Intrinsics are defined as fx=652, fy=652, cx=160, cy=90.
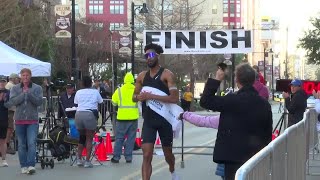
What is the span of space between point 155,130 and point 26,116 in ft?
10.8

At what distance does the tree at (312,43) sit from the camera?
174 feet

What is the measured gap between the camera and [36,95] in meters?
11.2

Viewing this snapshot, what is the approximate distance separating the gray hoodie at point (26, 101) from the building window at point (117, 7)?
5181 inches

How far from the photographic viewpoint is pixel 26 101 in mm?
11125

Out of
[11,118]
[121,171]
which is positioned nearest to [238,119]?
[121,171]

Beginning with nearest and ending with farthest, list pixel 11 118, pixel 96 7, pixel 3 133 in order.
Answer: pixel 3 133 → pixel 11 118 → pixel 96 7

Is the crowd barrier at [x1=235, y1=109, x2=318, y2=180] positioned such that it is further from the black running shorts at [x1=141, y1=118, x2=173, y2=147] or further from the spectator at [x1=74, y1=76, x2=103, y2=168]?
the spectator at [x1=74, y1=76, x2=103, y2=168]

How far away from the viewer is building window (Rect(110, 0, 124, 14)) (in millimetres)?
142125

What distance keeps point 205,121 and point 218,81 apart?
72cm

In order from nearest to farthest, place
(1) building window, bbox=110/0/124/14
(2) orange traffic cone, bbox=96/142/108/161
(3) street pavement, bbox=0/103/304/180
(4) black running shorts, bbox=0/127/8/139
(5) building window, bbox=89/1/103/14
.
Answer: (3) street pavement, bbox=0/103/304/180
(4) black running shorts, bbox=0/127/8/139
(2) orange traffic cone, bbox=96/142/108/161
(1) building window, bbox=110/0/124/14
(5) building window, bbox=89/1/103/14

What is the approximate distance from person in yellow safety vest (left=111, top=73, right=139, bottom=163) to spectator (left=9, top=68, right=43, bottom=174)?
2.16 metres

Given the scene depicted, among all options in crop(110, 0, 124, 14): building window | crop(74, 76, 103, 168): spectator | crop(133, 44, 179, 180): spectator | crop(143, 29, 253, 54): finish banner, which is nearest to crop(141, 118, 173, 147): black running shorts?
crop(133, 44, 179, 180): spectator

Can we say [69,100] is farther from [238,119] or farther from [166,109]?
[238,119]

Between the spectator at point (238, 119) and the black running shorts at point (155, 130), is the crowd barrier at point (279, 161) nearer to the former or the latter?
the spectator at point (238, 119)
